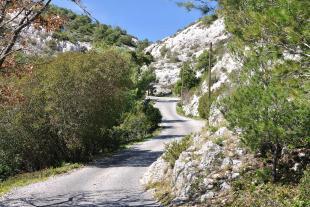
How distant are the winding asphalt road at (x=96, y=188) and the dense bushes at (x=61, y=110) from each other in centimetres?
219

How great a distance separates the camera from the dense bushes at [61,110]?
23.3 metres

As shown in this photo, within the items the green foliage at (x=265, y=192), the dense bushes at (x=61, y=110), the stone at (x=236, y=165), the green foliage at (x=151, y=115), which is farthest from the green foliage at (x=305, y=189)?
the green foliage at (x=151, y=115)

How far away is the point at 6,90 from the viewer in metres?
12.9

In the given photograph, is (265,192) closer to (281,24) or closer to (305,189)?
(305,189)

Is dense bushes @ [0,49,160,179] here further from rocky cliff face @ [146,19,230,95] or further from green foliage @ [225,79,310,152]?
rocky cliff face @ [146,19,230,95]

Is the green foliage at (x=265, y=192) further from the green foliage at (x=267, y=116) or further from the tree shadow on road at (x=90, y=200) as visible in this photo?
the tree shadow on road at (x=90, y=200)

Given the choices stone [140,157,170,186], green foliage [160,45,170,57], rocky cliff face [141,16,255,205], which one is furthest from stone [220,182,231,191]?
green foliage [160,45,170,57]

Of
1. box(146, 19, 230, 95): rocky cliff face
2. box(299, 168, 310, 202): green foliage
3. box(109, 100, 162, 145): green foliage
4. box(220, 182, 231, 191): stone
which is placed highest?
box(146, 19, 230, 95): rocky cliff face

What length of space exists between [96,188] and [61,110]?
21.6 feet

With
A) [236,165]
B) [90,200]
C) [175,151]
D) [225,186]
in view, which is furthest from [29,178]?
[225,186]

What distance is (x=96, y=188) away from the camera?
1794 cm

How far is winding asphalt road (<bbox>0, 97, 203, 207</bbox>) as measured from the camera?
15.5m

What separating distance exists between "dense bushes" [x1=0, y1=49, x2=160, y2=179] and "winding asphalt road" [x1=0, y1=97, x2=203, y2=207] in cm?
219

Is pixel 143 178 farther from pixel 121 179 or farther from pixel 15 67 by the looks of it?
pixel 15 67
